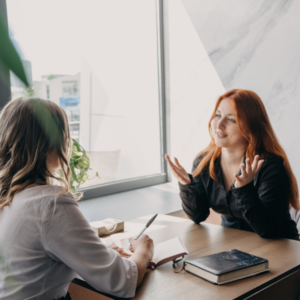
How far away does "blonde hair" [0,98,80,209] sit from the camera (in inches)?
34.7

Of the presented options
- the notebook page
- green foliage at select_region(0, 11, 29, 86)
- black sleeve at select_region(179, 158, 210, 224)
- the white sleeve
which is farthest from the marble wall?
green foliage at select_region(0, 11, 29, 86)

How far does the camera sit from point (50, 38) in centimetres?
248

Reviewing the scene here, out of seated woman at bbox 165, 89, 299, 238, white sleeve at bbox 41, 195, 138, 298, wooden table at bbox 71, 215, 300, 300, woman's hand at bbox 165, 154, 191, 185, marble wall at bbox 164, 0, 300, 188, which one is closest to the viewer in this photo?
white sleeve at bbox 41, 195, 138, 298

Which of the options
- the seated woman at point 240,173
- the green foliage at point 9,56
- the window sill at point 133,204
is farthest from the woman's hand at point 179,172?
the green foliage at point 9,56

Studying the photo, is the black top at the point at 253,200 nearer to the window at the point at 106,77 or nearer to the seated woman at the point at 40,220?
the seated woman at the point at 40,220

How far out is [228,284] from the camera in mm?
1013

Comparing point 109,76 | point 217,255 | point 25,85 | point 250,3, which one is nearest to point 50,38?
point 109,76

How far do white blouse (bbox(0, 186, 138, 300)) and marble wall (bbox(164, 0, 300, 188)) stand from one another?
1933 mm

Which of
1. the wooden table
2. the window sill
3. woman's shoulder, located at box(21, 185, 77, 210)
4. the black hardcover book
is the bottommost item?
the window sill

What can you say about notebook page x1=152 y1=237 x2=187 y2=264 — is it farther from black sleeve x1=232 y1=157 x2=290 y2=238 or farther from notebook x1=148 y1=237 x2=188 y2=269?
black sleeve x1=232 y1=157 x2=290 y2=238

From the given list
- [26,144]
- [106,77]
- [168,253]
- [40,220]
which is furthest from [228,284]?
[106,77]

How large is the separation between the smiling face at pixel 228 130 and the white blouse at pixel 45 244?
1.06 metres

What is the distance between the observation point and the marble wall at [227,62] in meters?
2.39

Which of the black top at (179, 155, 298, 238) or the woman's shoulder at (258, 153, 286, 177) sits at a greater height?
the woman's shoulder at (258, 153, 286, 177)
